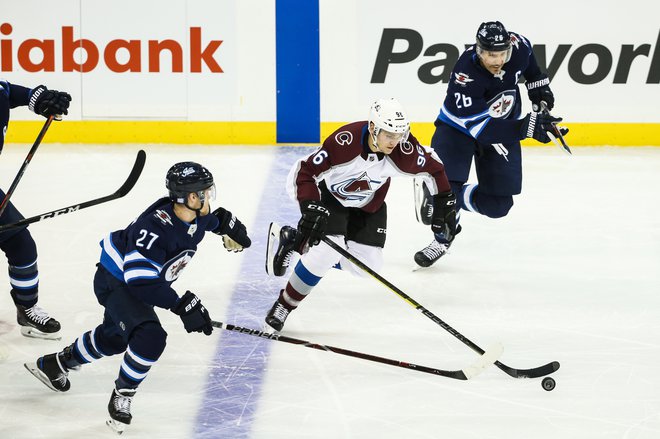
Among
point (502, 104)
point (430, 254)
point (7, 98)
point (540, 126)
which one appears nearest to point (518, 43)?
point (502, 104)

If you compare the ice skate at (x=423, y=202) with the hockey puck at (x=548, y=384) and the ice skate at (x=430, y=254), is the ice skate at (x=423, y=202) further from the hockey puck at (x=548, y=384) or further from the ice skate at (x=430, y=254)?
the hockey puck at (x=548, y=384)

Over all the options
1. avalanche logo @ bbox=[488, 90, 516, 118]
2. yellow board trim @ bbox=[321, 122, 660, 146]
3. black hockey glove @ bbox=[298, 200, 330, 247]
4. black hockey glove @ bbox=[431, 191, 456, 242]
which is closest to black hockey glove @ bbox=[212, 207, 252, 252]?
black hockey glove @ bbox=[298, 200, 330, 247]

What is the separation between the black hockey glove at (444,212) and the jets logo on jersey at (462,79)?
28.5 inches

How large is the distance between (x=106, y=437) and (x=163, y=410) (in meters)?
0.23

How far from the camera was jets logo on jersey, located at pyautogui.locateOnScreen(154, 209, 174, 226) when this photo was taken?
3113 mm

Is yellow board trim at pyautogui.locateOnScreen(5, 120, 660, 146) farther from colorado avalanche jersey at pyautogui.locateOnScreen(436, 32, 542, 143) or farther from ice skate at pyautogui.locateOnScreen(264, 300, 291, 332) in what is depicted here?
ice skate at pyautogui.locateOnScreen(264, 300, 291, 332)

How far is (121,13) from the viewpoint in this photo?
6848mm

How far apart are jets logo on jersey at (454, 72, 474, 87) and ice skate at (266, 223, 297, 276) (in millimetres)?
1214

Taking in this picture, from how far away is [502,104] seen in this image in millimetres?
4586

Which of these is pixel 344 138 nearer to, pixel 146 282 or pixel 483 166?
pixel 146 282

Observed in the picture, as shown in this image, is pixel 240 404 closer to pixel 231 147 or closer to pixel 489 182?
pixel 489 182

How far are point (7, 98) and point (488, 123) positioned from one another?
1.91 meters

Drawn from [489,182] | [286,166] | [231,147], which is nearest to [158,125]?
[231,147]

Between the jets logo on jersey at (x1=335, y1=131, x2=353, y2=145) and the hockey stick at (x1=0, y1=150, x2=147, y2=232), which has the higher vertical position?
the jets logo on jersey at (x1=335, y1=131, x2=353, y2=145)
